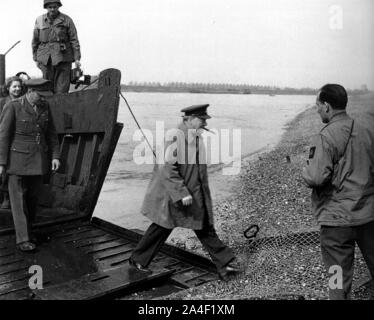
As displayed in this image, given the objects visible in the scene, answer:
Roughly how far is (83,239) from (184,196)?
2016 mm

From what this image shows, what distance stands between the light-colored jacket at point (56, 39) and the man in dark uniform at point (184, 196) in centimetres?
376

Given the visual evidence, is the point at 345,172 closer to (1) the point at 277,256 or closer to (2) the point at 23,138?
(1) the point at 277,256

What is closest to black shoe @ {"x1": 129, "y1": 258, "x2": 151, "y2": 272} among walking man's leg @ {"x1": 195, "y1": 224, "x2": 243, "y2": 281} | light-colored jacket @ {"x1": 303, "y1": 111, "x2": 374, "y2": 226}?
walking man's leg @ {"x1": 195, "y1": 224, "x2": 243, "y2": 281}

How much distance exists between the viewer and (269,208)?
27.4 ft

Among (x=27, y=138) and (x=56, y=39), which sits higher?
(x=56, y=39)

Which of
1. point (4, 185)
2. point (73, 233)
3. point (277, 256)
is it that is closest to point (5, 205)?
point (4, 185)

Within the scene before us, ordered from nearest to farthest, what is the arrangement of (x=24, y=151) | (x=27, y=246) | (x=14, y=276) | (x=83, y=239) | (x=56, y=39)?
(x=14, y=276), (x=27, y=246), (x=24, y=151), (x=83, y=239), (x=56, y=39)

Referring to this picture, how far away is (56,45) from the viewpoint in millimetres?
7375

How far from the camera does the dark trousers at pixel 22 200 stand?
207 inches

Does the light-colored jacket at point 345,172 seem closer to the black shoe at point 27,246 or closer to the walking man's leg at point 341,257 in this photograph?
the walking man's leg at point 341,257

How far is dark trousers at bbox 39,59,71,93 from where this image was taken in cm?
761

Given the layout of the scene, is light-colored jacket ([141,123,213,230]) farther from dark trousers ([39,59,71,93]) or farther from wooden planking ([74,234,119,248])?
dark trousers ([39,59,71,93])

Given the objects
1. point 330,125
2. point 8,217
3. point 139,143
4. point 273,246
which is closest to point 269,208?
point 273,246

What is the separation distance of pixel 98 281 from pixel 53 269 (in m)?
0.64
